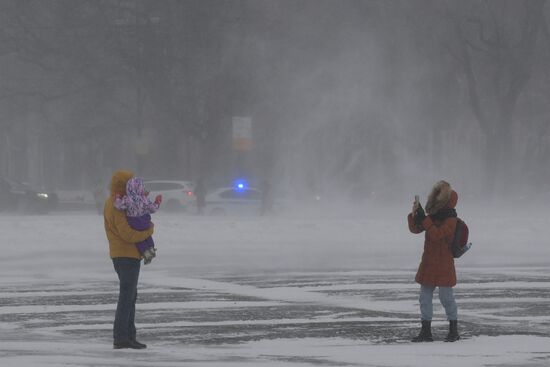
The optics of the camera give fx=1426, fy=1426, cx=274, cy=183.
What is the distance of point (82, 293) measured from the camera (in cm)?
1661

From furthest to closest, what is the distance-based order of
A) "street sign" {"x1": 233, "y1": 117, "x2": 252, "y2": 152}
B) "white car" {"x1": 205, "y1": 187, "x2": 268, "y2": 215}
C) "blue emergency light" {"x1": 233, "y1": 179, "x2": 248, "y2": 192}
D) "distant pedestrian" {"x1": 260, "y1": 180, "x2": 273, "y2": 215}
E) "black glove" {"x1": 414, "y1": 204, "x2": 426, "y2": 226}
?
"white car" {"x1": 205, "y1": 187, "x2": 268, "y2": 215}, "blue emergency light" {"x1": 233, "y1": 179, "x2": 248, "y2": 192}, "distant pedestrian" {"x1": 260, "y1": 180, "x2": 273, "y2": 215}, "street sign" {"x1": 233, "y1": 117, "x2": 252, "y2": 152}, "black glove" {"x1": 414, "y1": 204, "x2": 426, "y2": 226}

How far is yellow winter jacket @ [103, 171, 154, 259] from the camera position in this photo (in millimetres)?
11086

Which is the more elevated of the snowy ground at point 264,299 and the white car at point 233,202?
the white car at point 233,202

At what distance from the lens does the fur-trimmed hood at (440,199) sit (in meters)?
11.5

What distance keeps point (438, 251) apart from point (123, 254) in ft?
8.35

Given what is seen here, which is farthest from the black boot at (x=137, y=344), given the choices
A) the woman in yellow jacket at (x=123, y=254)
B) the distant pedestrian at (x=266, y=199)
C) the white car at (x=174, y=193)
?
the white car at (x=174, y=193)

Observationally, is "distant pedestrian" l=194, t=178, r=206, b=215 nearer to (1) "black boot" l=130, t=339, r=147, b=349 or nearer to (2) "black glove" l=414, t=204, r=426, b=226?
(2) "black glove" l=414, t=204, r=426, b=226

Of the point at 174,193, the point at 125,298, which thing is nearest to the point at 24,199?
the point at 174,193

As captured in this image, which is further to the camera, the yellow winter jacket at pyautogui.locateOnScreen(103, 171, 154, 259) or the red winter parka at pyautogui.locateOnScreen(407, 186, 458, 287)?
the red winter parka at pyautogui.locateOnScreen(407, 186, 458, 287)

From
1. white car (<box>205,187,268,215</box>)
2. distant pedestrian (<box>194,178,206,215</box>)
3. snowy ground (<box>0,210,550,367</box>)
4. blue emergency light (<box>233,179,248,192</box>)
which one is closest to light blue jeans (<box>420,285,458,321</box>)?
snowy ground (<box>0,210,550,367</box>)

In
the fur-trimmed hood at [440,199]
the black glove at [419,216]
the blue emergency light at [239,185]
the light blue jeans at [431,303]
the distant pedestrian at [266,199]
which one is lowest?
the light blue jeans at [431,303]

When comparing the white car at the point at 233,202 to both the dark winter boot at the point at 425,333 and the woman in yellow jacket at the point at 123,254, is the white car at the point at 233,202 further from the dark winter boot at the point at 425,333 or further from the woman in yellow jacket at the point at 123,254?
the woman in yellow jacket at the point at 123,254

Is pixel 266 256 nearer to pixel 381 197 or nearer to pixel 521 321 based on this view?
pixel 521 321

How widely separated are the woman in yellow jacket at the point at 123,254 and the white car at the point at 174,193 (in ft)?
128
